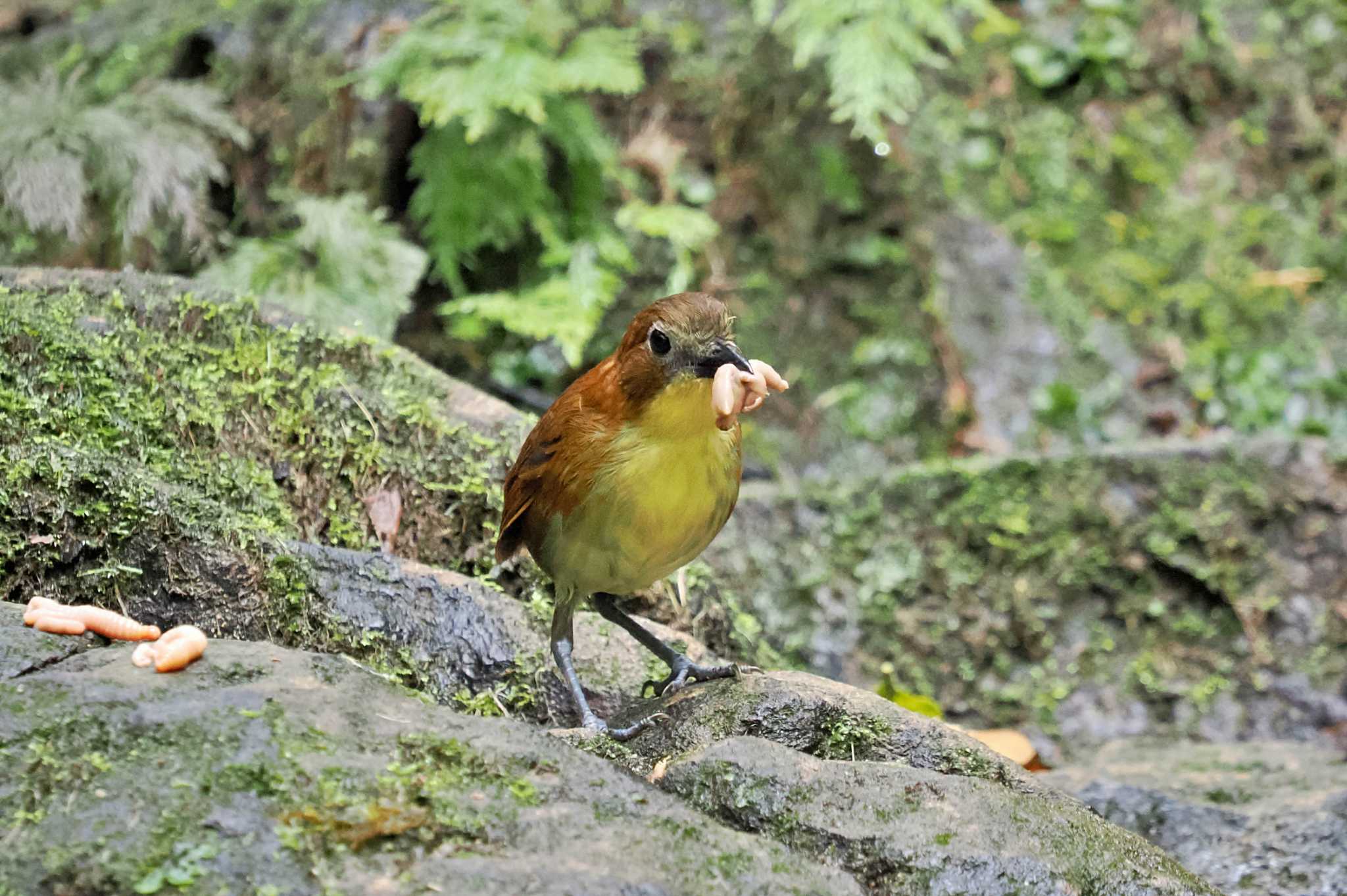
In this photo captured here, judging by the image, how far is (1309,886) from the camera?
3.27m

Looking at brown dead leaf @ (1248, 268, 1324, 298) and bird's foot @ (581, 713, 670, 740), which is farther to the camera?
brown dead leaf @ (1248, 268, 1324, 298)

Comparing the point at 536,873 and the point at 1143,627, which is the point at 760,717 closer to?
the point at 536,873

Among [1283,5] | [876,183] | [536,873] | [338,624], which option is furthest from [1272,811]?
[1283,5]

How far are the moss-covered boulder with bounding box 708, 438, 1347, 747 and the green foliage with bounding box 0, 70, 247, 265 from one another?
3140 mm

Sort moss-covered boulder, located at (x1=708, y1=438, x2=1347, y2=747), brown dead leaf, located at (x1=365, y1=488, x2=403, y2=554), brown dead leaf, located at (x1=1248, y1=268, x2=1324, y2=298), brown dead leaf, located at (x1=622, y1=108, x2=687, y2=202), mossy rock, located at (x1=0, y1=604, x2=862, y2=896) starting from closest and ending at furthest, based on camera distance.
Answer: mossy rock, located at (x1=0, y1=604, x2=862, y2=896)
brown dead leaf, located at (x1=365, y1=488, x2=403, y2=554)
moss-covered boulder, located at (x1=708, y1=438, x2=1347, y2=747)
brown dead leaf, located at (x1=622, y1=108, x2=687, y2=202)
brown dead leaf, located at (x1=1248, y1=268, x2=1324, y2=298)

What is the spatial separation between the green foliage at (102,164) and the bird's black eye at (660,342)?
11.8ft

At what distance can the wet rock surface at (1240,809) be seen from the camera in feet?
11.0

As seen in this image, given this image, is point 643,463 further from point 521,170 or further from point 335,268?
point 521,170

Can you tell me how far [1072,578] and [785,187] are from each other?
10.4 feet

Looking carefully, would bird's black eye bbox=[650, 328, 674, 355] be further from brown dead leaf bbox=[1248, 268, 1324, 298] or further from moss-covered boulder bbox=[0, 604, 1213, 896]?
brown dead leaf bbox=[1248, 268, 1324, 298]

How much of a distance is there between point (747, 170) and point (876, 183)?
819mm

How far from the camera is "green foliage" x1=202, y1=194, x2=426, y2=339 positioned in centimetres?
579

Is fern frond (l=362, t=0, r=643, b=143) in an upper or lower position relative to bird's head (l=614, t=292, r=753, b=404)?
upper

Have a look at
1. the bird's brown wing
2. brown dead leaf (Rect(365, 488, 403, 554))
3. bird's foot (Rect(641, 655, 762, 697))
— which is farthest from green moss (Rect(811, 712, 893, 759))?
brown dead leaf (Rect(365, 488, 403, 554))
